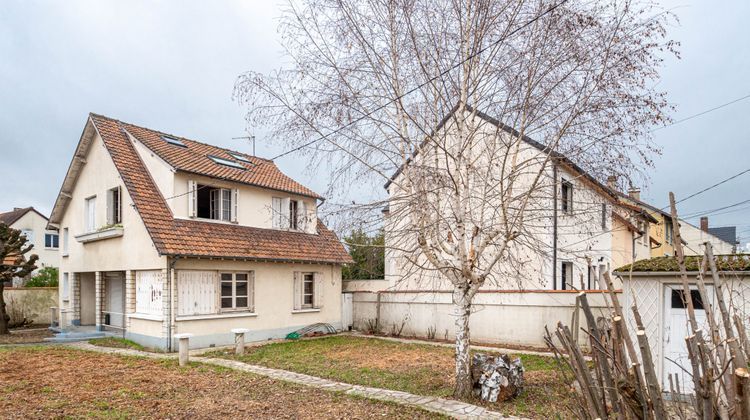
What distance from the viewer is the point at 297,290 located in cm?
1770

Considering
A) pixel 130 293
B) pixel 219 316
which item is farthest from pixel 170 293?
pixel 130 293

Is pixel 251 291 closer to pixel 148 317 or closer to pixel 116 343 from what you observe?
pixel 148 317

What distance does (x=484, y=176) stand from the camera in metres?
→ 8.50

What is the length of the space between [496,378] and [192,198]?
11.3 m

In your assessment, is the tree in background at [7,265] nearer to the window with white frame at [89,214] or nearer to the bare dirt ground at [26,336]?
the bare dirt ground at [26,336]

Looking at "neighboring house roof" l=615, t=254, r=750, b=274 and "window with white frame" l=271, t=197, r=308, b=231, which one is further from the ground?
"window with white frame" l=271, t=197, r=308, b=231

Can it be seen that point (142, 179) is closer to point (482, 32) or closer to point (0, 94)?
point (0, 94)

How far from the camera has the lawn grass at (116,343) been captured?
563 inches

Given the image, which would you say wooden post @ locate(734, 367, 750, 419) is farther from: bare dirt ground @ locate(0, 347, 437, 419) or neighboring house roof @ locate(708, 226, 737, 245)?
neighboring house roof @ locate(708, 226, 737, 245)

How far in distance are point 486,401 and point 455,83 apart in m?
5.50

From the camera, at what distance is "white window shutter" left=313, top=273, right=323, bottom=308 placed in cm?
1828

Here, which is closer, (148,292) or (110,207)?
(148,292)

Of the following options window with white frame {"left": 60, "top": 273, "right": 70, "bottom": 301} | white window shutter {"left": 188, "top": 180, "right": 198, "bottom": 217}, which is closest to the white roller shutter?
white window shutter {"left": 188, "top": 180, "right": 198, "bottom": 217}

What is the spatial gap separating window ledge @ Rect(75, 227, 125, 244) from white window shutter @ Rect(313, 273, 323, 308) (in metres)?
6.99
